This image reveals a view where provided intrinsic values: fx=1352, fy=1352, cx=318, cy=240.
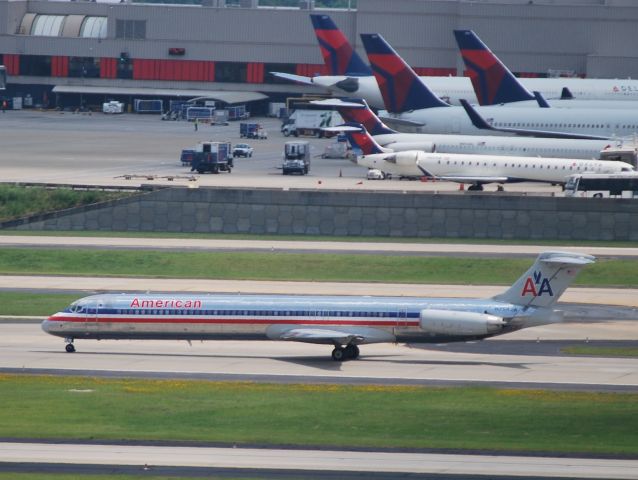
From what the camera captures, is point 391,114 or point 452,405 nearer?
point 452,405

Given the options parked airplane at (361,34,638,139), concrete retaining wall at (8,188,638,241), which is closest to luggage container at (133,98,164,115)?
parked airplane at (361,34,638,139)

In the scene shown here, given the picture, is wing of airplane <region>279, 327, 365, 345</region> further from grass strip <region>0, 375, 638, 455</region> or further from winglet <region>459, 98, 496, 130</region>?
winglet <region>459, 98, 496, 130</region>

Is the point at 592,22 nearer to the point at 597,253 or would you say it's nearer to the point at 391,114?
the point at 391,114

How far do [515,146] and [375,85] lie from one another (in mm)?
35656

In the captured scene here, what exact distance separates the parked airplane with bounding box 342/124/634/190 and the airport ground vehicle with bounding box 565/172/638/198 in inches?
96.8

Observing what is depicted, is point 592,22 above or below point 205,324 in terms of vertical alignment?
above

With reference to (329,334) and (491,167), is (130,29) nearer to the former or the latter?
(491,167)

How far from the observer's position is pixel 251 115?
19062cm

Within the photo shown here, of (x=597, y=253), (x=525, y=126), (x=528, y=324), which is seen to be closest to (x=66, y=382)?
(x=528, y=324)

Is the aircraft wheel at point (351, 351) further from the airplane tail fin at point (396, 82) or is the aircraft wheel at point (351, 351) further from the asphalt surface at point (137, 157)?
the airplane tail fin at point (396, 82)

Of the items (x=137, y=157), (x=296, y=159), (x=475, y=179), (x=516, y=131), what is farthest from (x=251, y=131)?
(x=475, y=179)

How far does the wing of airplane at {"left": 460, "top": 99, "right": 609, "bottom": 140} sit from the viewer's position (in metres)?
116

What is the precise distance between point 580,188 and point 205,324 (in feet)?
167

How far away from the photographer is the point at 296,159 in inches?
4678
